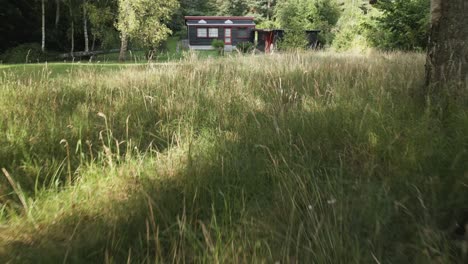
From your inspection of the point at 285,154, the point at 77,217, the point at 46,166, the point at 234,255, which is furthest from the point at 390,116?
the point at 46,166

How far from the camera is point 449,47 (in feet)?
12.2

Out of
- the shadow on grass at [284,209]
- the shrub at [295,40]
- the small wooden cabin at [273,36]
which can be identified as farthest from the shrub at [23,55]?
the shadow on grass at [284,209]

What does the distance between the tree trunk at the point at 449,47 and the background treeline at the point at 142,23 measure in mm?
9863

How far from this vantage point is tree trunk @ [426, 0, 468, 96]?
3621 mm

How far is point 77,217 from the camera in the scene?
1.76 metres

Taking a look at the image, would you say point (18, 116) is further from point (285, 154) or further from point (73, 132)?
point (285, 154)

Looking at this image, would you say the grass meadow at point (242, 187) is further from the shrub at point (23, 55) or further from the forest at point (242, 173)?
the shrub at point (23, 55)

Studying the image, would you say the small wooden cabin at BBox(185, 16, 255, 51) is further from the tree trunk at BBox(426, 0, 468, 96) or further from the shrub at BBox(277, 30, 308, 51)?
the tree trunk at BBox(426, 0, 468, 96)

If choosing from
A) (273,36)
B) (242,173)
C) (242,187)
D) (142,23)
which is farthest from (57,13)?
(242,187)

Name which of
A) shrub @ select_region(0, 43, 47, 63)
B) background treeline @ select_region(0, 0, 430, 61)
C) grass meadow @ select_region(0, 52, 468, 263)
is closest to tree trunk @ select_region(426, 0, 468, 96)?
grass meadow @ select_region(0, 52, 468, 263)

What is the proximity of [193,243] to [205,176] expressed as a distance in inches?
25.7

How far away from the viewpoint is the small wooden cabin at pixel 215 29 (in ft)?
150

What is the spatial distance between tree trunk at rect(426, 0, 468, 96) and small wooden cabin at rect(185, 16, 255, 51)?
42.8m

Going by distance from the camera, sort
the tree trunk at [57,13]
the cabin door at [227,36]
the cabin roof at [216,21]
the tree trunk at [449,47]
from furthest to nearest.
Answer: the cabin door at [227,36] < the cabin roof at [216,21] < the tree trunk at [57,13] < the tree trunk at [449,47]
